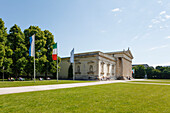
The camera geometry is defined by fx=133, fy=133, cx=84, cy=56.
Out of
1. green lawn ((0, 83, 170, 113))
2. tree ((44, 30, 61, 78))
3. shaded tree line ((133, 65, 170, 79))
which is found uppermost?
tree ((44, 30, 61, 78))

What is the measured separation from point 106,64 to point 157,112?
1610 inches

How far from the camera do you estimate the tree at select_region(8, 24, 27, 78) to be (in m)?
33.2

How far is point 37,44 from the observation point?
1442 inches

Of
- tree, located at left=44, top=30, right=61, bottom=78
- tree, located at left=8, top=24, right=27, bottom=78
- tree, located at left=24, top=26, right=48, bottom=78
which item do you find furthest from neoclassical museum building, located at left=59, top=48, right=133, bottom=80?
tree, located at left=8, top=24, right=27, bottom=78

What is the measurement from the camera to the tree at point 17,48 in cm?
3321

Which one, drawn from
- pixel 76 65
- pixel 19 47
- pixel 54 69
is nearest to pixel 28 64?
pixel 19 47

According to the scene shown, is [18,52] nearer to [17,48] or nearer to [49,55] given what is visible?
[17,48]

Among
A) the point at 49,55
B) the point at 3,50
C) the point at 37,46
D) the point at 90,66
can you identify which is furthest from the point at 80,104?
the point at 49,55

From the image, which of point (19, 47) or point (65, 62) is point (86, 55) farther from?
point (19, 47)

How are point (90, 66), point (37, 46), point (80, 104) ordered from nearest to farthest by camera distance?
point (80, 104) → point (37, 46) → point (90, 66)

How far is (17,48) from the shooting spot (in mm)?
33406

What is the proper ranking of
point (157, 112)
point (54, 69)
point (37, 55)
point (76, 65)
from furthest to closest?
point (76, 65), point (54, 69), point (37, 55), point (157, 112)

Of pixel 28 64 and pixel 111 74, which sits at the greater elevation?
pixel 28 64

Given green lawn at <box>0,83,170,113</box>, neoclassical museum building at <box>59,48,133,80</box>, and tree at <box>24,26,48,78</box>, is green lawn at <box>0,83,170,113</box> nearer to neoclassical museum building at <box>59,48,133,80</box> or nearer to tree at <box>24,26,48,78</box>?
tree at <box>24,26,48,78</box>
